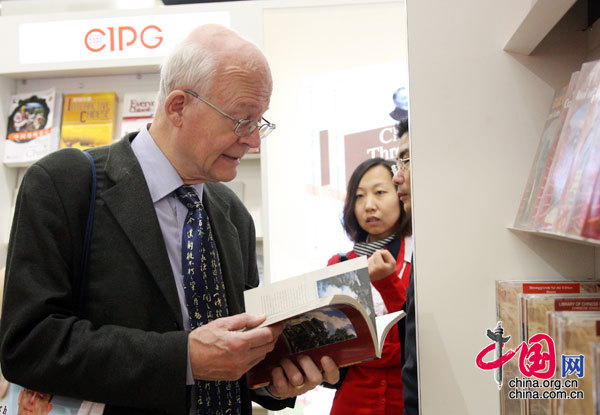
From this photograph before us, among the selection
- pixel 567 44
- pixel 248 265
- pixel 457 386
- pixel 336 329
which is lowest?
pixel 457 386

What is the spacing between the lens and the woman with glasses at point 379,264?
6.32 feet

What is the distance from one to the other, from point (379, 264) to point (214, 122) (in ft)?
2.36

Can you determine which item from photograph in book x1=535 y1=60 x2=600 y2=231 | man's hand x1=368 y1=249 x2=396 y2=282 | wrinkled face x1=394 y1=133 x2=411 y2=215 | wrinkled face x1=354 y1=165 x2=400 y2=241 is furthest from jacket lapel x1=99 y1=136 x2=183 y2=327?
wrinkled face x1=354 y1=165 x2=400 y2=241

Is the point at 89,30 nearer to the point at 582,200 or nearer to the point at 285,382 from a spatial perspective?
the point at 285,382

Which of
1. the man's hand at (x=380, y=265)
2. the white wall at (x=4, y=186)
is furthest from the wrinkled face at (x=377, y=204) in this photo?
the white wall at (x=4, y=186)

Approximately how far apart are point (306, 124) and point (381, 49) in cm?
65

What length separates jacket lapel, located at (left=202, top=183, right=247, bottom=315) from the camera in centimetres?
149

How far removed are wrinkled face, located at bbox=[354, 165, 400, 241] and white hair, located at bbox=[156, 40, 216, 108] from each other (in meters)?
1.40

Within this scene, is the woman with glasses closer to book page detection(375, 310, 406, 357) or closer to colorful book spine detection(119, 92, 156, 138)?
book page detection(375, 310, 406, 357)

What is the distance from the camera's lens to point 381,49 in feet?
10.7

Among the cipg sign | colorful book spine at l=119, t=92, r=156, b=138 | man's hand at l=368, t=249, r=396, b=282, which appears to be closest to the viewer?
man's hand at l=368, t=249, r=396, b=282

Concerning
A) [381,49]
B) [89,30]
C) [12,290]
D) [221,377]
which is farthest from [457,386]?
[89,30]

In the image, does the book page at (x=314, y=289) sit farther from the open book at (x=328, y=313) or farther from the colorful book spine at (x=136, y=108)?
A: the colorful book spine at (x=136, y=108)

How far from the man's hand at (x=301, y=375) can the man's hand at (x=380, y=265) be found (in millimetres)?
491
